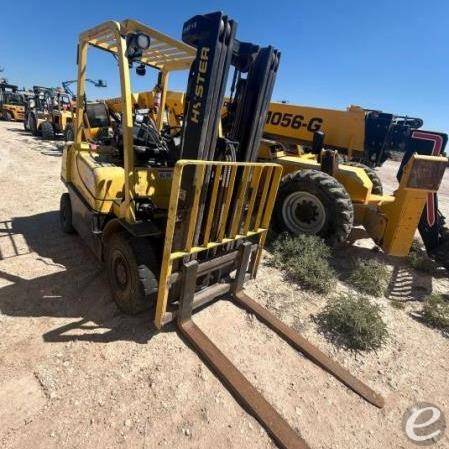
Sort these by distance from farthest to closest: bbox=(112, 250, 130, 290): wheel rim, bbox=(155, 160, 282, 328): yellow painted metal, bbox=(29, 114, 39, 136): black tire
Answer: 1. bbox=(29, 114, 39, 136): black tire
2. bbox=(112, 250, 130, 290): wheel rim
3. bbox=(155, 160, 282, 328): yellow painted metal

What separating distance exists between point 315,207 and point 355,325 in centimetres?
229

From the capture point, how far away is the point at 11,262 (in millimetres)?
4121

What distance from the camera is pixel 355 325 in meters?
3.47

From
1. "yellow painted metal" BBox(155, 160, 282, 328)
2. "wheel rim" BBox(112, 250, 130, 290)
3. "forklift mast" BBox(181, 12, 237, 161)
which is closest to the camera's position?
"yellow painted metal" BBox(155, 160, 282, 328)

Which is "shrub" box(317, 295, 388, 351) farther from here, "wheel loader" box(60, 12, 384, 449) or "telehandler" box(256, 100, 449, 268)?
"telehandler" box(256, 100, 449, 268)

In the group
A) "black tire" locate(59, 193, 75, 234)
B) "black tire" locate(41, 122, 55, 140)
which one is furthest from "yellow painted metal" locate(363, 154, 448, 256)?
"black tire" locate(41, 122, 55, 140)

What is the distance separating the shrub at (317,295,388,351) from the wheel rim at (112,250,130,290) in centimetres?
218

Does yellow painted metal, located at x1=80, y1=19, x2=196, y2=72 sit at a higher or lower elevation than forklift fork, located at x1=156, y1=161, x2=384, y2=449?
higher

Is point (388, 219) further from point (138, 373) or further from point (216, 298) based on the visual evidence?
point (138, 373)

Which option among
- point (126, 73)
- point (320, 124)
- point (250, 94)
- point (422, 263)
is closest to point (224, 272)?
point (250, 94)

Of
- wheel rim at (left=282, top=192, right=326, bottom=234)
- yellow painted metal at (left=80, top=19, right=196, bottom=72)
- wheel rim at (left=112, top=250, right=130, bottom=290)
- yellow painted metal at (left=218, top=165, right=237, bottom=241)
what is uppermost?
yellow painted metal at (left=80, top=19, right=196, bottom=72)

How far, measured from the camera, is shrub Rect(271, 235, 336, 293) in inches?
172

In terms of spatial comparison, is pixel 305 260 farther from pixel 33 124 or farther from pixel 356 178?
pixel 33 124

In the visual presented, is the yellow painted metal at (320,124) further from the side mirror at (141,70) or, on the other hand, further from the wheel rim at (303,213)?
the side mirror at (141,70)
